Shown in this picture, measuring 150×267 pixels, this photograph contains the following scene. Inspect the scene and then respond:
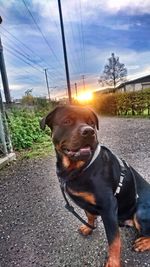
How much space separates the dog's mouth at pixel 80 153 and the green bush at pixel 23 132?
5089 millimetres

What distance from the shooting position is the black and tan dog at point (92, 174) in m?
1.95

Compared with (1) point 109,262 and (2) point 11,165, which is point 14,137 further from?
(1) point 109,262

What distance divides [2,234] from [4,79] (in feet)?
37.1

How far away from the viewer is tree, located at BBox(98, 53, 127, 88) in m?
49.6

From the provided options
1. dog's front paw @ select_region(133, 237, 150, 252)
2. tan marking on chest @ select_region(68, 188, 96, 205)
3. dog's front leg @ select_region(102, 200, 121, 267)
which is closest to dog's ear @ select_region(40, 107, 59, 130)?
tan marking on chest @ select_region(68, 188, 96, 205)

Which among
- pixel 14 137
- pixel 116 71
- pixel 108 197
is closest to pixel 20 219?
A: pixel 108 197

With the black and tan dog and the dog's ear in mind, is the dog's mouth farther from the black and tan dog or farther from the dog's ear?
the dog's ear

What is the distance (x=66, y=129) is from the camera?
78.6 inches

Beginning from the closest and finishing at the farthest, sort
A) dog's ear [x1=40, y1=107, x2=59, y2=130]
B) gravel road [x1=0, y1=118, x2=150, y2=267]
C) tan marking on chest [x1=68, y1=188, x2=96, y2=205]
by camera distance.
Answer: tan marking on chest [x1=68, y1=188, x2=96, y2=205], dog's ear [x1=40, y1=107, x2=59, y2=130], gravel road [x1=0, y1=118, x2=150, y2=267]

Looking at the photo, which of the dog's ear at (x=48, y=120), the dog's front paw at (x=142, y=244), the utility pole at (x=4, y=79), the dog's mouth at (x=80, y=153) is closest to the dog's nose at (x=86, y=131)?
the dog's mouth at (x=80, y=153)

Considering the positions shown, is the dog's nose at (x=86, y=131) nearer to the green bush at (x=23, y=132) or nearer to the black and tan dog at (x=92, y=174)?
the black and tan dog at (x=92, y=174)

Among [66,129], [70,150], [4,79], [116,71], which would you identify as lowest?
[70,150]

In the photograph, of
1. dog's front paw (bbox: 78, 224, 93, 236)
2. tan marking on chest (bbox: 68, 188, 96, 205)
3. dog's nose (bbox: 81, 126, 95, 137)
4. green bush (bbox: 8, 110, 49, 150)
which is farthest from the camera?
green bush (bbox: 8, 110, 49, 150)

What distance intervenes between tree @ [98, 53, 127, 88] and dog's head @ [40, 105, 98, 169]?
160 feet
